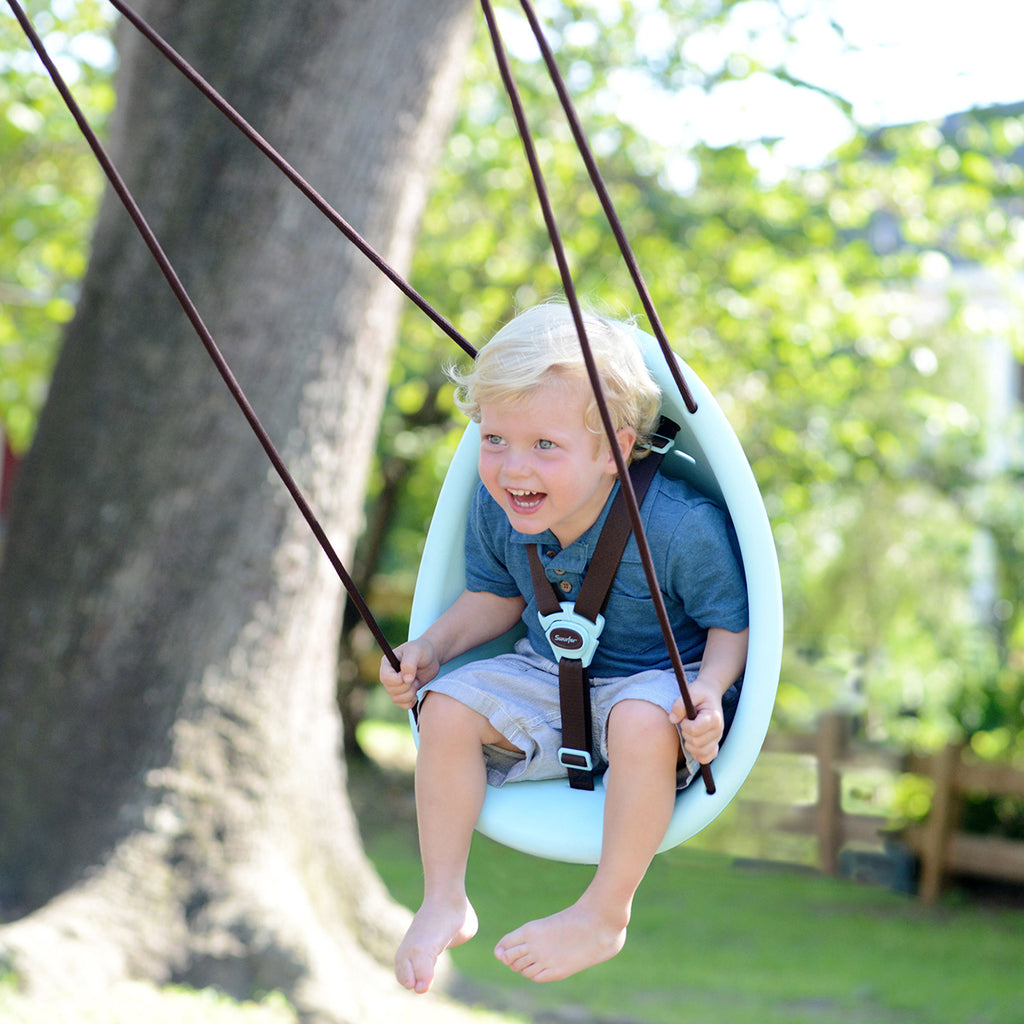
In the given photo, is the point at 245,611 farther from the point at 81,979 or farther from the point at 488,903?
the point at 488,903

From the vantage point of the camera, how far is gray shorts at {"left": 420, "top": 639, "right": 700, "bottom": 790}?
1.64 meters

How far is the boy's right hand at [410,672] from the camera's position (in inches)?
67.1

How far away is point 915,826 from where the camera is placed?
6.83 metres

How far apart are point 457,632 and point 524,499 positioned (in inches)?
13.0

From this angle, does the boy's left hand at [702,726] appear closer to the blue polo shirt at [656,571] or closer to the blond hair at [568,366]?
the blue polo shirt at [656,571]

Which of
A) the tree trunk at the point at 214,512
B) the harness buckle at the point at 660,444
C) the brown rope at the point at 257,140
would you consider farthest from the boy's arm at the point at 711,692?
the tree trunk at the point at 214,512

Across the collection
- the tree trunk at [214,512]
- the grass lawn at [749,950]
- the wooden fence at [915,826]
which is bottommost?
the grass lawn at [749,950]

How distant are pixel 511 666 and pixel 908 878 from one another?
5.89 meters

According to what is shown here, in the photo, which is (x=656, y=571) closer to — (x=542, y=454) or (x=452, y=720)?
(x=542, y=454)

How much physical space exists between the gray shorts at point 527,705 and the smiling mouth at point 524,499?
0.27m

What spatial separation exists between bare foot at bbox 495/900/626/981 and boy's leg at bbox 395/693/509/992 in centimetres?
12

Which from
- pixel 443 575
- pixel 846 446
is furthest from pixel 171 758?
pixel 846 446

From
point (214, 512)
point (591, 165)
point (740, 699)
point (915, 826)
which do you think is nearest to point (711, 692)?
point (740, 699)

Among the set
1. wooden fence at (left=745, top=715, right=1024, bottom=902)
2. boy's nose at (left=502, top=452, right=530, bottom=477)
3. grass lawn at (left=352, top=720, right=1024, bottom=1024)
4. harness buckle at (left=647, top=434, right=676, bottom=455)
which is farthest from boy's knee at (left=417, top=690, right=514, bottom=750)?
wooden fence at (left=745, top=715, right=1024, bottom=902)
